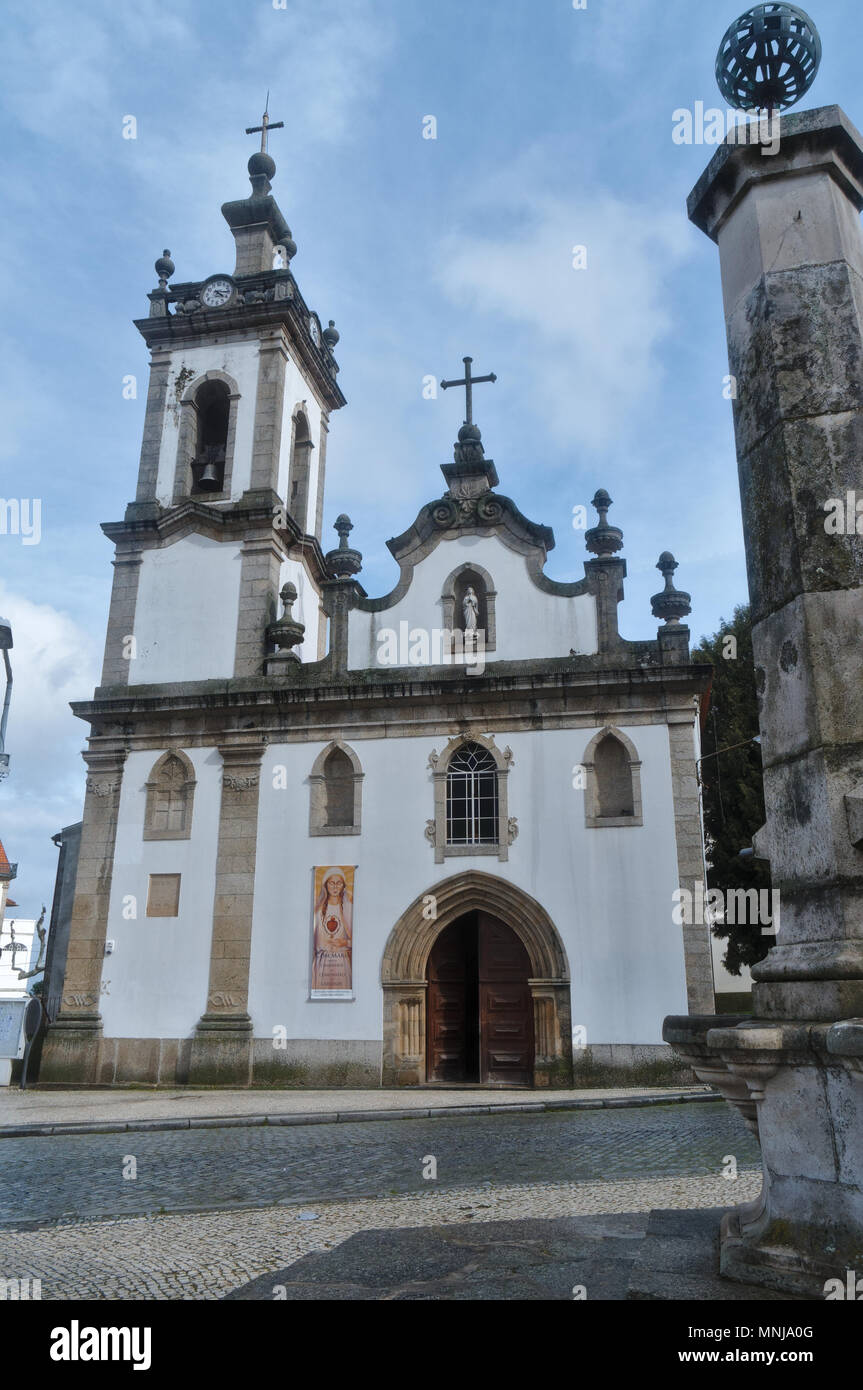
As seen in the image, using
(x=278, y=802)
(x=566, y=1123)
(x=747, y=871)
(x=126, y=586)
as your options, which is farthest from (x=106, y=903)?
(x=747, y=871)

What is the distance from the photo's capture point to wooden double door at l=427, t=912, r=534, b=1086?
51.4 ft

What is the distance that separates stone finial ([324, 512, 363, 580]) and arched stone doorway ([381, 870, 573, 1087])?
623 cm

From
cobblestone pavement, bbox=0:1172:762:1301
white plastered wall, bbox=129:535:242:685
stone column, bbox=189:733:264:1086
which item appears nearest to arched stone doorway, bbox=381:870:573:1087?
stone column, bbox=189:733:264:1086

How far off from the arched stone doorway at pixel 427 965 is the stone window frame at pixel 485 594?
162 inches

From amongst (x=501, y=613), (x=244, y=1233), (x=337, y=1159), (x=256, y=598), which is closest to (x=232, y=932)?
(x=256, y=598)

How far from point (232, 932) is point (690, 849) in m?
7.46

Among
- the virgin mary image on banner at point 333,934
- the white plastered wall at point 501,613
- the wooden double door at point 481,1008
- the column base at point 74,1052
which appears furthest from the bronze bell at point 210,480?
the column base at point 74,1052

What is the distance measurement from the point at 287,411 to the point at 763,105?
17.4 metres

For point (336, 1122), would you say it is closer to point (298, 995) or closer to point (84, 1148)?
point (84, 1148)

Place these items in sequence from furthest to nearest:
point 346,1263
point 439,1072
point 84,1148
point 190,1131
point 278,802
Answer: point 278,802, point 439,1072, point 190,1131, point 84,1148, point 346,1263

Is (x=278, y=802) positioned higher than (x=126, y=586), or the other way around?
(x=126, y=586)

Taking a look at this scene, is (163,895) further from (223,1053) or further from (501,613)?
(501,613)

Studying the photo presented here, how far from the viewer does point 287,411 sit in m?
21.1

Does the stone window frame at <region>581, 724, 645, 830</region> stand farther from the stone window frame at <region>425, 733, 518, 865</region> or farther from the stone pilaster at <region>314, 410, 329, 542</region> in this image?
the stone pilaster at <region>314, 410, 329, 542</region>
